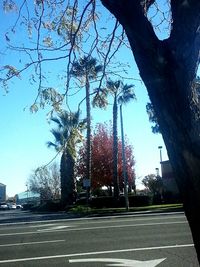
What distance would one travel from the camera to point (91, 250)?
41.8ft

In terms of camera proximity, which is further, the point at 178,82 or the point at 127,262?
the point at 127,262

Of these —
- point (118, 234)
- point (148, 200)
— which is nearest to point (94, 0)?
point (118, 234)

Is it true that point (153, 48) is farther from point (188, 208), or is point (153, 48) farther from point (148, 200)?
point (148, 200)

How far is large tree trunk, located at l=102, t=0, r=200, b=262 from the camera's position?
3629mm

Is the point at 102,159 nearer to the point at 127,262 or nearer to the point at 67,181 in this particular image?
the point at 67,181

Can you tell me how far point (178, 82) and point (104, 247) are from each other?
9921 mm

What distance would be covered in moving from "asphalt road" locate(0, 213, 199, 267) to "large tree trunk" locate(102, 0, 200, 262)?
6.76 metres

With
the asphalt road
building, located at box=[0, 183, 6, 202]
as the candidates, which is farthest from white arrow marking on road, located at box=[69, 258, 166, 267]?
building, located at box=[0, 183, 6, 202]

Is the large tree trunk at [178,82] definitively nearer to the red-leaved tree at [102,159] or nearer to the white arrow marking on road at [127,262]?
the white arrow marking on road at [127,262]

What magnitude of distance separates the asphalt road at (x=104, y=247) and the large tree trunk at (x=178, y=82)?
22.2ft

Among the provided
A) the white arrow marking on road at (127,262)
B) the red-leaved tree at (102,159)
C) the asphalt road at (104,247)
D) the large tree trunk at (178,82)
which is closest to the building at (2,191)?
the red-leaved tree at (102,159)

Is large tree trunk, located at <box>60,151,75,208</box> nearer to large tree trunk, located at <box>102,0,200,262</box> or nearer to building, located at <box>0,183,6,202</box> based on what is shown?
large tree trunk, located at <box>102,0,200,262</box>

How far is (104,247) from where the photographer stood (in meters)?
13.1

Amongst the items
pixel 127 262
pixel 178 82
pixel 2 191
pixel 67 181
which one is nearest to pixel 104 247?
pixel 127 262
